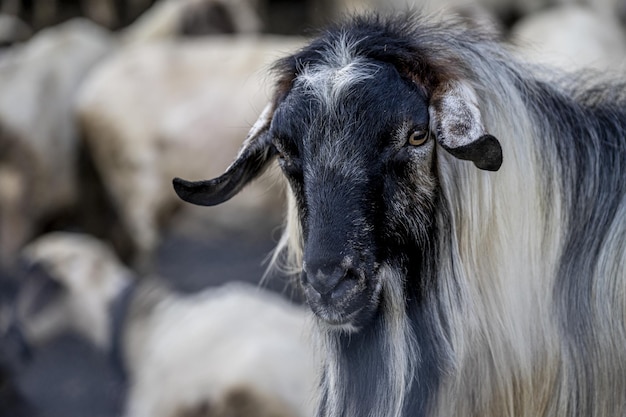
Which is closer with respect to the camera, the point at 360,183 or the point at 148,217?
the point at 360,183

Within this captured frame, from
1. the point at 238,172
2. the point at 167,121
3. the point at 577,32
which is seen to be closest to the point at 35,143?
the point at 167,121

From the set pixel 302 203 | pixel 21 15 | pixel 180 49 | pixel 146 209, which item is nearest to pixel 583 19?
pixel 180 49

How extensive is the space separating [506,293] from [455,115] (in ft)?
1.65

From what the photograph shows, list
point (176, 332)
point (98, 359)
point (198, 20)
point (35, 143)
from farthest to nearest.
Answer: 1. point (198, 20)
2. point (35, 143)
3. point (98, 359)
4. point (176, 332)

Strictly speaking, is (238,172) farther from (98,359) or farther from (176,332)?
(98,359)

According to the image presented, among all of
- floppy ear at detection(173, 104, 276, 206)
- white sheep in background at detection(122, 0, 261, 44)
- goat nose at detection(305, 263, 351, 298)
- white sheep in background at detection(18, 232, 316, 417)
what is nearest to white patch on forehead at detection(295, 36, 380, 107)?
floppy ear at detection(173, 104, 276, 206)

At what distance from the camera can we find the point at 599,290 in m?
2.72

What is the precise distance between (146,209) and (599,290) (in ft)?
19.4

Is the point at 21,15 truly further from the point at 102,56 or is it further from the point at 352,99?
the point at 352,99

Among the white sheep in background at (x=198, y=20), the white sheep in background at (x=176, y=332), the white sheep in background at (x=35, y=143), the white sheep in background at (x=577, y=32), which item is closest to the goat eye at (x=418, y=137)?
the white sheep in background at (x=176, y=332)

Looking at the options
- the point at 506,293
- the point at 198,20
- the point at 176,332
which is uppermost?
the point at 198,20

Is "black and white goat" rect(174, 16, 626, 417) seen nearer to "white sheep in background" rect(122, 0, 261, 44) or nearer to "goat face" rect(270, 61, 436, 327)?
"goat face" rect(270, 61, 436, 327)

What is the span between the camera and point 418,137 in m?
2.58

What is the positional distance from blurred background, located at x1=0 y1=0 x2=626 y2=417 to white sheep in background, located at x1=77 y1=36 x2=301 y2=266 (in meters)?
0.01
